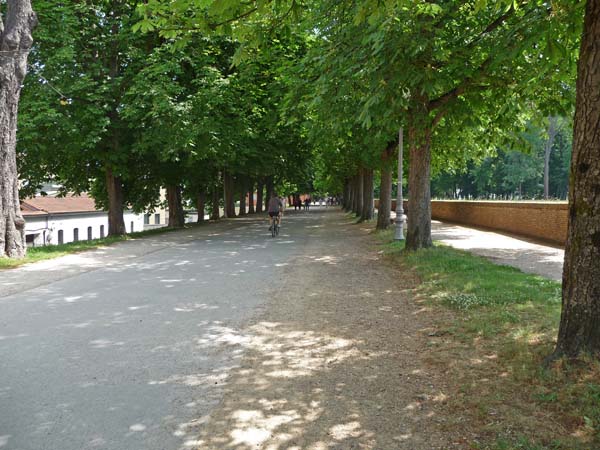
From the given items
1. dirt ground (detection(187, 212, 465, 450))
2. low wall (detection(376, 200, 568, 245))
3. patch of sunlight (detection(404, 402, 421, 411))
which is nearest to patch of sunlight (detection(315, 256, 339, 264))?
dirt ground (detection(187, 212, 465, 450))

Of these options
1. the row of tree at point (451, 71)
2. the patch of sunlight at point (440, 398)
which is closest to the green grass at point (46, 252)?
the row of tree at point (451, 71)

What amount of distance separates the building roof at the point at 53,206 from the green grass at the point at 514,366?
33.9 m

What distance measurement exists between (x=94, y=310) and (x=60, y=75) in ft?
46.7

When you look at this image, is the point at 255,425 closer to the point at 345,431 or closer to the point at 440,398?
the point at 345,431

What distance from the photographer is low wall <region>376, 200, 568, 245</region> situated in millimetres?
16422

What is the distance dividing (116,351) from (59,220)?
43.7 m

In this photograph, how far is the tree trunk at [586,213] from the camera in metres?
4.53

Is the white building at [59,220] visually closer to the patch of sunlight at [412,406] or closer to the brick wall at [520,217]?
the brick wall at [520,217]

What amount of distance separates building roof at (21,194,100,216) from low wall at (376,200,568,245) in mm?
25311

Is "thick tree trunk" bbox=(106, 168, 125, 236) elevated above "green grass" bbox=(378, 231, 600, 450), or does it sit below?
above

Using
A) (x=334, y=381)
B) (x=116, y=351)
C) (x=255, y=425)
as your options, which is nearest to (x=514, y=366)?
(x=334, y=381)

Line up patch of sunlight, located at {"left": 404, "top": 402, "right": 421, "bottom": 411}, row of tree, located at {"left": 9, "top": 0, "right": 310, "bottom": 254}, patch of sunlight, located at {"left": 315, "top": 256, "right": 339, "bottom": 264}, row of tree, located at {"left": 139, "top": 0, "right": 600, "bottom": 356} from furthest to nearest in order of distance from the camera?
row of tree, located at {"left": 9, "top": 0, "right": 310, "bottom": 254}
patch of sunlight, located at {"left": 315, "top": 256, "right": 339, "bottom": 264}
row of tree, located at {"left": 139, "top": 0, "right": 600, "bottom": 356}
patch of sunlight, located at {"left": 404, "top": 402, "right": 421, "bottom": 411}

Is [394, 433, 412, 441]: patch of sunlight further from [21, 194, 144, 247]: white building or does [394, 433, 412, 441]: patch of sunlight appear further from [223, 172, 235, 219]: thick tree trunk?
[21, 194, 144, 247]: white building

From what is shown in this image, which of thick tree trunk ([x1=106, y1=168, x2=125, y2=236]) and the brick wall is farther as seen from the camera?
thick tree trunk ([x1=106, y1=168, x2=125, y2=236])
